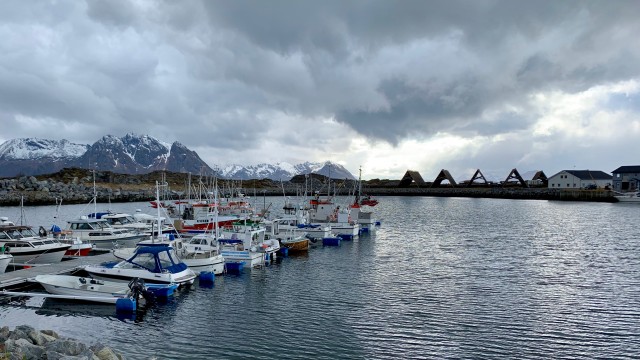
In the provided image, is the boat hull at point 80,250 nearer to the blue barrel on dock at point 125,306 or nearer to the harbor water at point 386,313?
the harbor water at point 386,313

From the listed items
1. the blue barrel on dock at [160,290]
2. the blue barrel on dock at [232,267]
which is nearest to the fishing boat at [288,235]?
the blue barrel on dock at [232,267]

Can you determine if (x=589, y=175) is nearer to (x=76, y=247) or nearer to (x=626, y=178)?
(x=626, y=178)

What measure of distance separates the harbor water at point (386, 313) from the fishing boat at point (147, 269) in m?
1.45

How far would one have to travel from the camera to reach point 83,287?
2894cm

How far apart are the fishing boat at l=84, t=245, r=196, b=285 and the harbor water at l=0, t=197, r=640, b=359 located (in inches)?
57.2

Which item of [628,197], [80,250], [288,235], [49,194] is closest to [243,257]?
[288,235]

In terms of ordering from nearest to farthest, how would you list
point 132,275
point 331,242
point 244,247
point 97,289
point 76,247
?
point 97,289 < point 132,275 < point 76,247 < point 244,247 < point 331,242

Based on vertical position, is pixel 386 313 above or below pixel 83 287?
below

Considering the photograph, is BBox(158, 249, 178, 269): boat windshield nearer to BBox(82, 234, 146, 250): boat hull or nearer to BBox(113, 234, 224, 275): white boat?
BBox(113, 234, 224, 275): white boat

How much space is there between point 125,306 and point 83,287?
4318mm

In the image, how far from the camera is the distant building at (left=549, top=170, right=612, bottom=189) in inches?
7323

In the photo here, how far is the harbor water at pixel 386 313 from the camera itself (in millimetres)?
22312

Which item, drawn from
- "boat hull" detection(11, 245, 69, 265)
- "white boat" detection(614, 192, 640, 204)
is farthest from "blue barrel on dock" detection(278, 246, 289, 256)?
"white boat" detection(614, 192, 640, 204)

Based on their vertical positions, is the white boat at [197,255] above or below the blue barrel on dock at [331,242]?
above
